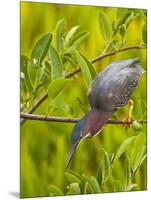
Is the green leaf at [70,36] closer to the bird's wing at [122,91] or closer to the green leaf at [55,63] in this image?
the green leaf at [55,63]

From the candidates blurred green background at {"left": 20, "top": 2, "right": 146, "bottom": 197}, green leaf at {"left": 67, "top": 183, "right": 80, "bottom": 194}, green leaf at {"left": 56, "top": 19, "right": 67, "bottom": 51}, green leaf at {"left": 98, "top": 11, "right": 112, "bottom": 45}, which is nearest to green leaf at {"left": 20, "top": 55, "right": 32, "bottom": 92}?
blurred green background at {"left": 20, "top": 2, "right": 146, "bottom": 197}

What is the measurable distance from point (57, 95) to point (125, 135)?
453 millimetres

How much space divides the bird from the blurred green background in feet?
0.09

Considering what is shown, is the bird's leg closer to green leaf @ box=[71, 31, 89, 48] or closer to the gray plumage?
the gray plumage

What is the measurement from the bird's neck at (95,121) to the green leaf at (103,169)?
132 mm

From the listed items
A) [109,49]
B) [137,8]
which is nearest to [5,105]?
[109,49]

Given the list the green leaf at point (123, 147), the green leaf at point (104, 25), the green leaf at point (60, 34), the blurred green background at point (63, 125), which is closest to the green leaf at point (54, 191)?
the blurred green background at point (63, 125)

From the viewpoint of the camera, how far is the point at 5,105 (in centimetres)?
258

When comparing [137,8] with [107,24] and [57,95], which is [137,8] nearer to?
[107,24]

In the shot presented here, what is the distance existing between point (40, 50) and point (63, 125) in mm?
401

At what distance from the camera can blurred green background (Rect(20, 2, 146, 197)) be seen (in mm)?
2646

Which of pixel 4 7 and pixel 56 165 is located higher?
pixel 4 7

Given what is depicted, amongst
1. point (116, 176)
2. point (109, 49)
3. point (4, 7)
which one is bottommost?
point (116, 176)

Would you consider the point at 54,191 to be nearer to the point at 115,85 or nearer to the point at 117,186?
the point at 117,186
